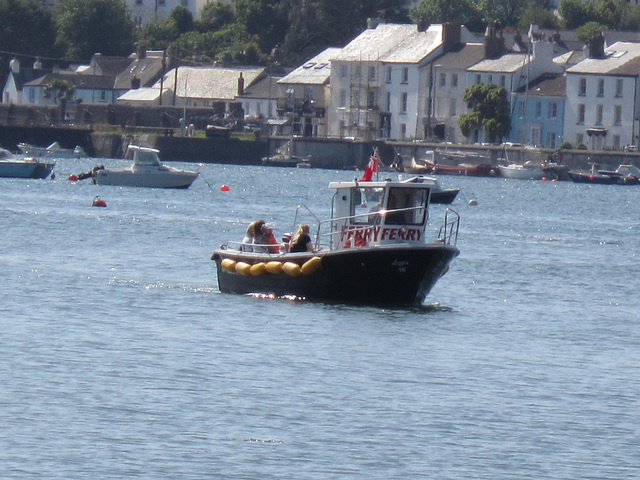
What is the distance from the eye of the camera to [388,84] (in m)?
144

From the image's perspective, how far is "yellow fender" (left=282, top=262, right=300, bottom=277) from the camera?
112ft

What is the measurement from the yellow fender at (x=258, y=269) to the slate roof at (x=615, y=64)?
95133 mm

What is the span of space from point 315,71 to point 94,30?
44.2 m

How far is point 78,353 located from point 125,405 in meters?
4.66

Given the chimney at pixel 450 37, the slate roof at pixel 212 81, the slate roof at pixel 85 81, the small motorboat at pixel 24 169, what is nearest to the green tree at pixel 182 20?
the slate roof at pixel 85 81

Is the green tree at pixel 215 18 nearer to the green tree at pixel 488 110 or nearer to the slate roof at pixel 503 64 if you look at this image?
the slate roof at pixel 503 64

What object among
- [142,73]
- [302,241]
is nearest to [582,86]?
[142,73]

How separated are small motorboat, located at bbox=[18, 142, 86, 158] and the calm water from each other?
284 feet

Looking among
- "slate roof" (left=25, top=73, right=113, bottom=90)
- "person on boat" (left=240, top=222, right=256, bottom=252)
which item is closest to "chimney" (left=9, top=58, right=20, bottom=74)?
"slate roof" (left=25, top=73, right=113, bottom=90)

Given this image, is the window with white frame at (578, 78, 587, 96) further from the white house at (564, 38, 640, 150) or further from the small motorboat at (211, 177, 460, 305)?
the small motorboat at (211, 177, 460, 305)

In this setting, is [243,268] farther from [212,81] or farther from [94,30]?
[94,30]

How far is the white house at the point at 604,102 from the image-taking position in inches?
4980

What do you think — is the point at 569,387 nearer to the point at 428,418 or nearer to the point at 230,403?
the point at 428,418

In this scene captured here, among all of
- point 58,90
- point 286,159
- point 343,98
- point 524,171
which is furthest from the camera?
point 58,90
